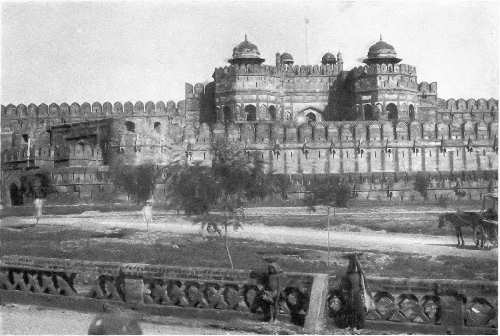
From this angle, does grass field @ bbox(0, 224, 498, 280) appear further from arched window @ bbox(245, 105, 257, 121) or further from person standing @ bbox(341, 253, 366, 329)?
arched window @ bbox(245, 105, 257, 121)

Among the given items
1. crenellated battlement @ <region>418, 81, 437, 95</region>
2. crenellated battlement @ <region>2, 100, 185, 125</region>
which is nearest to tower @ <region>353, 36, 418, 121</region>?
crenellated battlement @ <region>418, 81, 437, 95</region>

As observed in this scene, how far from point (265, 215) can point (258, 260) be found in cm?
361

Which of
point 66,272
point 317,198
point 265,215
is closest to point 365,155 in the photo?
point 317,198

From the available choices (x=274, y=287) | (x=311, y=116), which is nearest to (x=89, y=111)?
(x=311, y=116)

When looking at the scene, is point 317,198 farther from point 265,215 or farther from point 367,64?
point 367,64

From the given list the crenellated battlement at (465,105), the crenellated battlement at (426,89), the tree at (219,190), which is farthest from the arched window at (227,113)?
the tree at (219,190)

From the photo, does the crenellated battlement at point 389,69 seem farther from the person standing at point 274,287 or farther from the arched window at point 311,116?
the person standing at point 274,287

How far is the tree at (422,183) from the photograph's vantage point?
28609 mm

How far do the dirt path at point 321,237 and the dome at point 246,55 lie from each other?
2564 centimetres

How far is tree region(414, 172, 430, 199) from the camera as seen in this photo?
1126 inches

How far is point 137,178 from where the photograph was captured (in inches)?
969

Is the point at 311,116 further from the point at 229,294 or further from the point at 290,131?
the point at 229,294

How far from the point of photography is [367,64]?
46406 mm

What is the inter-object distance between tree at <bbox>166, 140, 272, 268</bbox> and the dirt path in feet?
1.42
